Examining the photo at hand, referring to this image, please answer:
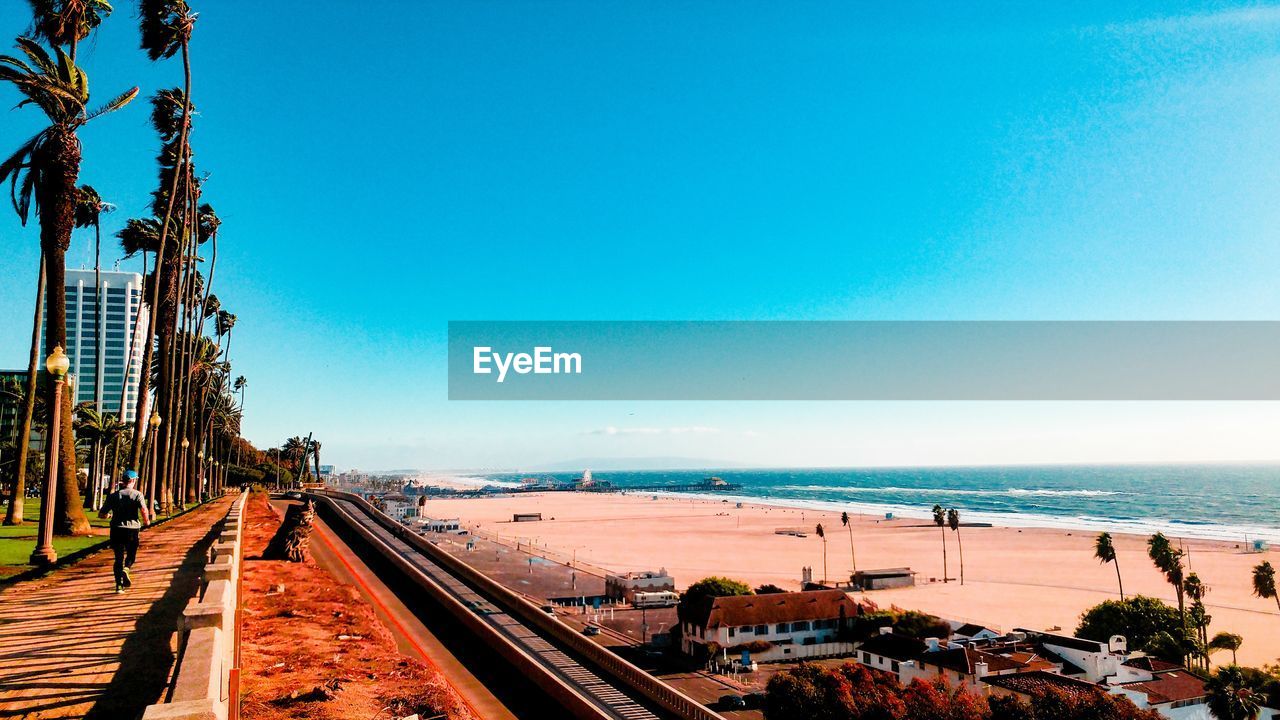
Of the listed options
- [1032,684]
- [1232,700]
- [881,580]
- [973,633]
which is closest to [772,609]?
[973,633]

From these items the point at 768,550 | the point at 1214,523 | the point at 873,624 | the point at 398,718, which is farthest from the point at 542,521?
the point at 398,718

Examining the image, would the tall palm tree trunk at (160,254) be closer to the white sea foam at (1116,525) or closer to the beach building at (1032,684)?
the beach building at (1032,684)

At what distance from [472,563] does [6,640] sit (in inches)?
2362

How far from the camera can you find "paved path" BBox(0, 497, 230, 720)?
26.7 feet

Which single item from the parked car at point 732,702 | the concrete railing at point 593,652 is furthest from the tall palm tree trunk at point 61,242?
the parked car at point 732,702

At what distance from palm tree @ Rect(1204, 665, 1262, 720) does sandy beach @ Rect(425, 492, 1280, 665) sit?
18.0 m

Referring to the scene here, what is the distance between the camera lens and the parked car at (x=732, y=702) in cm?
3030

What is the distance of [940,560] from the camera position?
82812mm

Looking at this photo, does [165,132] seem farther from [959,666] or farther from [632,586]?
[959,666]

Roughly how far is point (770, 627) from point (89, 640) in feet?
118

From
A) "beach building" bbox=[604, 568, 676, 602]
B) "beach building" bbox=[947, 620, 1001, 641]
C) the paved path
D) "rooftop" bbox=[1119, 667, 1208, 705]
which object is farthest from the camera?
"beach building" bbox=[604, 568, 676, 602]

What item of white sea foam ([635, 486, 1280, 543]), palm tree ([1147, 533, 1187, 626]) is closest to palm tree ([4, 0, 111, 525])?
palm tree ([1147, 533, 1187, 626])

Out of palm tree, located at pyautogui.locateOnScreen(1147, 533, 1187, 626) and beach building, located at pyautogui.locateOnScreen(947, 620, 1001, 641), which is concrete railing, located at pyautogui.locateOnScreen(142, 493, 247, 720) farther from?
palm tree, located at pyautogui.locateOnScreen(1147, 533, 1187, 626)

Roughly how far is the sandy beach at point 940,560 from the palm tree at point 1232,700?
1802 cm
